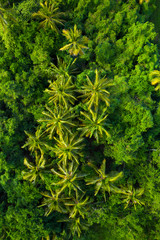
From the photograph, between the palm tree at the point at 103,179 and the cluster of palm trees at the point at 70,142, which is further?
the palm tree at the point at 103,179

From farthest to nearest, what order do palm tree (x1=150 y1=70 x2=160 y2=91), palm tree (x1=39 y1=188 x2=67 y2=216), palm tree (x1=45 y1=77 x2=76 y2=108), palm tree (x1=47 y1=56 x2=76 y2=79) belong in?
palm tree (x1=47 y1=56 x2=76 y2=79) < palm tree (x1=39 y1=188 x2=67 y2=216) < palm tree (x1=150 y1=70 x2=160 y2=91) < palm tree (x1=45 y1=77 x2=76 y2=108)

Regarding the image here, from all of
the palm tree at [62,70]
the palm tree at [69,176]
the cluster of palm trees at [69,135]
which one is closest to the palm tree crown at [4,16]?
the cluster of palm trees at [69,135]

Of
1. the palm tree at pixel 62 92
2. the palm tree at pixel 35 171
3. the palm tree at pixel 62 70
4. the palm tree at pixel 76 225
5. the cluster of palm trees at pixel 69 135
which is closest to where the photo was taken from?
the cluster of palm trees at pixel 69 135

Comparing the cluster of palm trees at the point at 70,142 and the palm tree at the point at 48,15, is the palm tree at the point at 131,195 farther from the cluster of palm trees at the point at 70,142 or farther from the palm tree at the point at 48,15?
the palm tree at the point at 48,15

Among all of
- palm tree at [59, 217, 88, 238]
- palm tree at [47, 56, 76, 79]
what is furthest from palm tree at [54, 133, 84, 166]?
palm tree at [59, 217, 88, 238]

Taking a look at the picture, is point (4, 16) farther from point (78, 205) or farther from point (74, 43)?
point (78, 205)

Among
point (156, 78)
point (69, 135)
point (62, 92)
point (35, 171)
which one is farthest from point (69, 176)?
point (156, 78)

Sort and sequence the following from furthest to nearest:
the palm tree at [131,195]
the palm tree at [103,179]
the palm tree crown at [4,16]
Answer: the palm tree at [131,195] → the palm tree at [103,179] → the palm tree crown at [4,16]

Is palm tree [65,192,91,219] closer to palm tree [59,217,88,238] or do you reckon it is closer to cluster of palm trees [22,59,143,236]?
cluster of palm trees [22,59,143,236]
